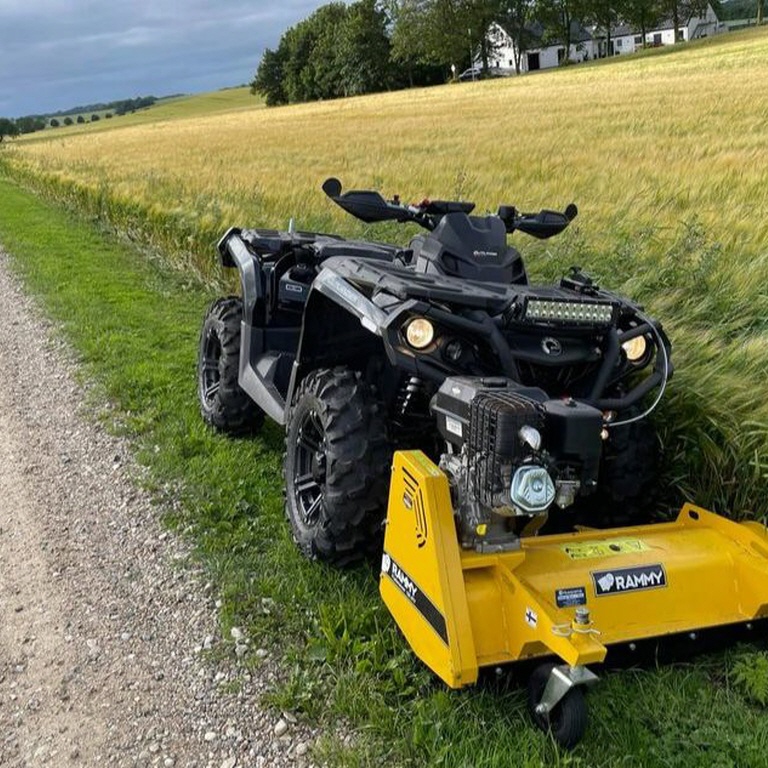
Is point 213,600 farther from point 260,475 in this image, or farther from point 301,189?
point 301,189

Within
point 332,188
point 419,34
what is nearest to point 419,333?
point 332,188

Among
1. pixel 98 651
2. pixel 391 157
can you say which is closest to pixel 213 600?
pixel 98 651

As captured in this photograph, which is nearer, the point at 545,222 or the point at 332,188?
the point at 332,188

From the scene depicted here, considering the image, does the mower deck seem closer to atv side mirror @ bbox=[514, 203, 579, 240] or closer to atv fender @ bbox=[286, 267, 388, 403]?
atv fender @ bbox=[286, 267, 388, 403]

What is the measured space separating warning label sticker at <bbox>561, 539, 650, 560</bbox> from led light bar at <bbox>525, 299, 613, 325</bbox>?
2.65 ft

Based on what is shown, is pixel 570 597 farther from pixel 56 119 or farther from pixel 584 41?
pixel 56 119

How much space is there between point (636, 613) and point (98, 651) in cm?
203

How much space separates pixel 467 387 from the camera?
9.55 feet

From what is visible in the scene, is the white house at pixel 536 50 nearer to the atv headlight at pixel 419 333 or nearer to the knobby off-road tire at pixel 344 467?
the knobby off-road tire at pixel 344 467

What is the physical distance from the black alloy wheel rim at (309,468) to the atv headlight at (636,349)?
4.28 ft

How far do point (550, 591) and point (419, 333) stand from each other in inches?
38.9

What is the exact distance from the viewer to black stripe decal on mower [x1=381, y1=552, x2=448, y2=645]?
9.20 feet

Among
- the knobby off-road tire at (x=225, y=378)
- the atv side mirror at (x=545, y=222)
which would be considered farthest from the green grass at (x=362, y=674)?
the atv side mirror at (x=545, y=222)

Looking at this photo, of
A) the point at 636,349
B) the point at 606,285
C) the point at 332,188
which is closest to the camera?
the point at 636,349
